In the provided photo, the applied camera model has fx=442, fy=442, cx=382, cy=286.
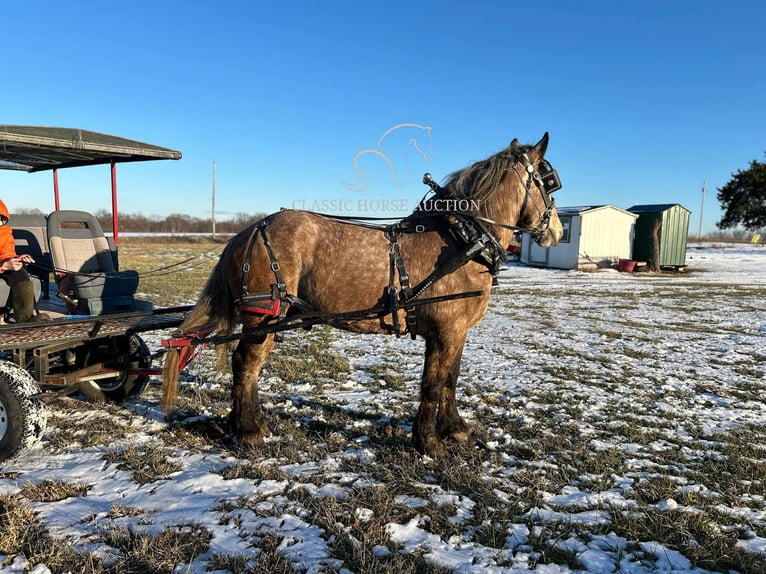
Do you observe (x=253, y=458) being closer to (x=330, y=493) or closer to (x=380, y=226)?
(x=330, y=493)

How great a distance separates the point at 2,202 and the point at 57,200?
2290 millimetres

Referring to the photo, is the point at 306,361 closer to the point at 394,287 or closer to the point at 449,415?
the point at 449,415

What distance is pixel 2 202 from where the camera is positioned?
4.13 metres

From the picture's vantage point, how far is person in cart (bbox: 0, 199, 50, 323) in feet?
13.4

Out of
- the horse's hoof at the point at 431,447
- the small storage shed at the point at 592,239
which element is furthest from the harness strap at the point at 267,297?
the small storage shed at the point at 592,239

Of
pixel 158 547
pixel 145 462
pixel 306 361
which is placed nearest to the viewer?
pixel 158 547

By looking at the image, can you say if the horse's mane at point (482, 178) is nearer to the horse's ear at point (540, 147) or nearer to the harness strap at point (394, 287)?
the horse's ear at point (540, 147)

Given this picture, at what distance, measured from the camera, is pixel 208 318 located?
3.98 metres

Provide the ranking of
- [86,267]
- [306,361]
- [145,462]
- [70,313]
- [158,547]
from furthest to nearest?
[306,361]
[86,267]
[70,313]
[145,462]
[158,547]

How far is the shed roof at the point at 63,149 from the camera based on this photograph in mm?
4090

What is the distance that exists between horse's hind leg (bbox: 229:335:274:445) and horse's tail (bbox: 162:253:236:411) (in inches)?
11.4

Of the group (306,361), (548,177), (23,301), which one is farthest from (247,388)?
(548,177)

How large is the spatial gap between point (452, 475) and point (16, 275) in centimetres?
442

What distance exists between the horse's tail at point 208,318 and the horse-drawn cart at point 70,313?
1.83ft
